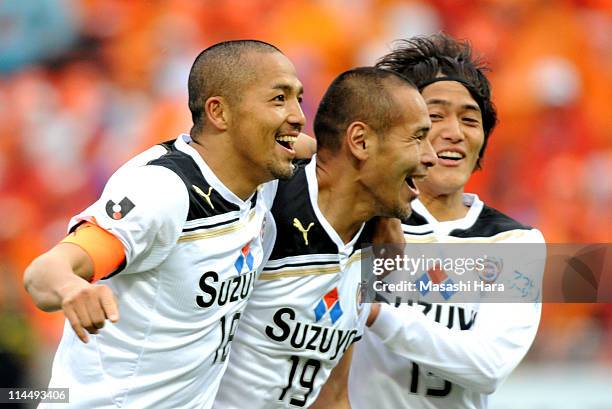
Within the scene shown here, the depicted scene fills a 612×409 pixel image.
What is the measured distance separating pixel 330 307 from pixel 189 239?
2.25 ft

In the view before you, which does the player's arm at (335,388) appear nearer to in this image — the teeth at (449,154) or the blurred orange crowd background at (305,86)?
the teeth at (449,154)

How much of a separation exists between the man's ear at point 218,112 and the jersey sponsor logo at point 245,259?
0.41 metres

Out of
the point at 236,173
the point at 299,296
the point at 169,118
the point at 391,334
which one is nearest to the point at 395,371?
the point at 391,334

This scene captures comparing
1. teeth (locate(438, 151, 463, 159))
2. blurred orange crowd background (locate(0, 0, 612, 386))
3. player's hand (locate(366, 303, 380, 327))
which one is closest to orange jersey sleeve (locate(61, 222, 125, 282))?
player's hand (locate(366, 303, 380, 327))

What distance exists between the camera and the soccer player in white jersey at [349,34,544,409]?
4.05 meters

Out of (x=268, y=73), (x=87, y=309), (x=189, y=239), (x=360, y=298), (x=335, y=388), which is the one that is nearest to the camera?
(x=87, y=309)

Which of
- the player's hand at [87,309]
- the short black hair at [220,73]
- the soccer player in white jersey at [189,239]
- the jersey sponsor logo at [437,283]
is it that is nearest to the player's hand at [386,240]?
the jersey sponsor logo at [437,283]

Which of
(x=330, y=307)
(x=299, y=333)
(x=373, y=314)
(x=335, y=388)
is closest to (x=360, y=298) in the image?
(x=373, y=314)

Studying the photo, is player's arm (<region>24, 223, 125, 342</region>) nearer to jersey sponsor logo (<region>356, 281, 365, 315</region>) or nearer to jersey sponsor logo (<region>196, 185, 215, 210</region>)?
jersey sponsor logo (<region>196, 185, 215, 210</region>)

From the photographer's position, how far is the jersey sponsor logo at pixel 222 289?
341 centimetres

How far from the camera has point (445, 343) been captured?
13.3 feet

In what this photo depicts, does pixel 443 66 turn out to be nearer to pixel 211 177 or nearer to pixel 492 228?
pixel 492 228

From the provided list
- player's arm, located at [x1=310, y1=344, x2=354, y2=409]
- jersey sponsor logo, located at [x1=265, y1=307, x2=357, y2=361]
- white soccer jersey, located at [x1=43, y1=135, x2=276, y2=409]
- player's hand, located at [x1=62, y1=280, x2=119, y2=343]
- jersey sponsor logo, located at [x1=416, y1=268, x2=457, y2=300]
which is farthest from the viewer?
jersey sponsor logo, located at [x1=416, y1=268, x2=457, y2=300]

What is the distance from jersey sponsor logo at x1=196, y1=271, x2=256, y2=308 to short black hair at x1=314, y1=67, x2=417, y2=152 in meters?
0.62
